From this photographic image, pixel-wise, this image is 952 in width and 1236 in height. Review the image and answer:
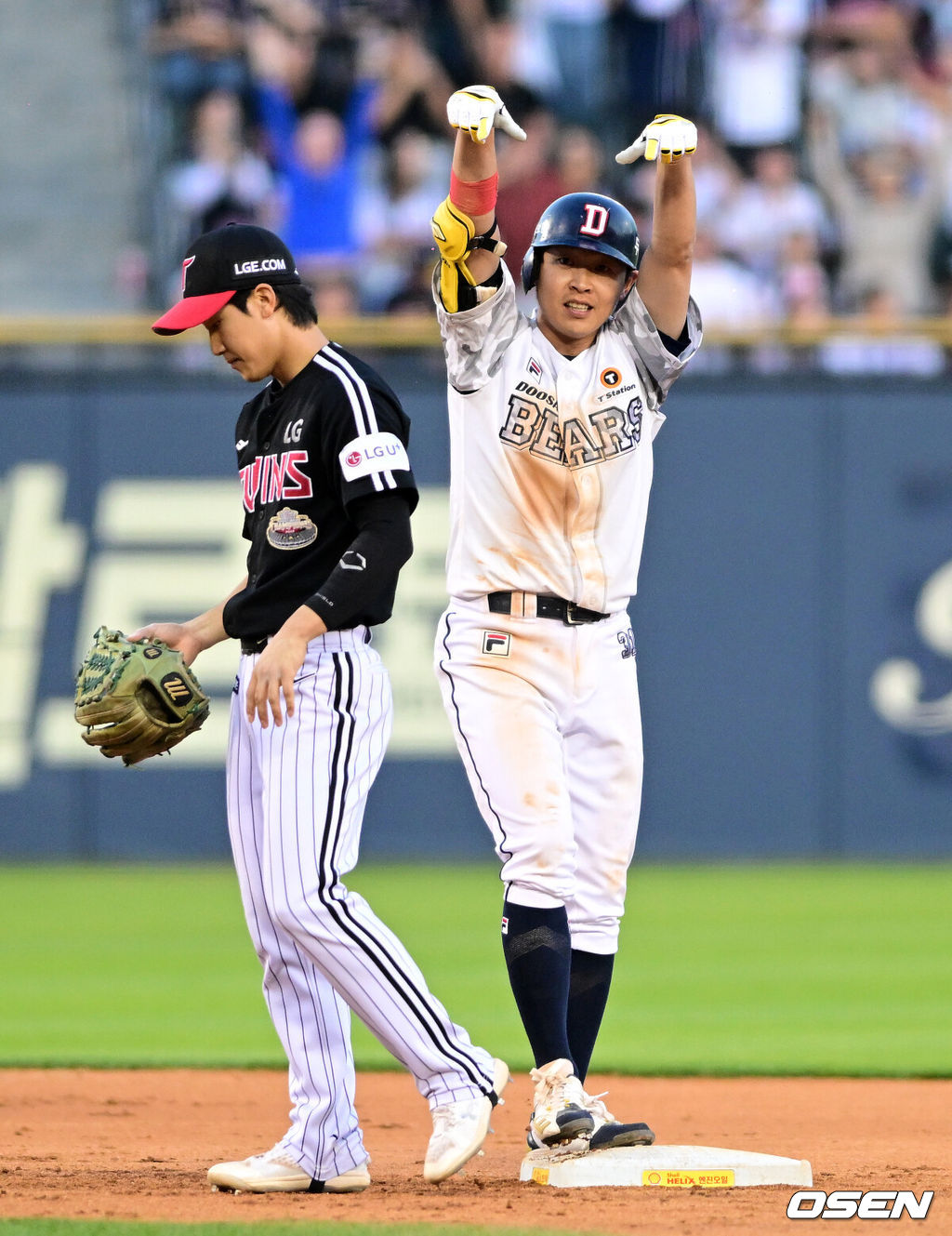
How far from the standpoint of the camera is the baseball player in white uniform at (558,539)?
14.4 ft

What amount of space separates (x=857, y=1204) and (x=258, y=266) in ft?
7.43

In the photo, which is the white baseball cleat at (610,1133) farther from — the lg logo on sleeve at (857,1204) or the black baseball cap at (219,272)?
the black baseball cap at (219,272)

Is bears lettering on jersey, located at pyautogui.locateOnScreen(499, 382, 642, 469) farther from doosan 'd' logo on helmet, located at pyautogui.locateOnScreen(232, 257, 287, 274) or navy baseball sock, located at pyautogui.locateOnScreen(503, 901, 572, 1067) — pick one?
navy baseball sock, located at pyautogui.locateOnScreen(503, 901, 572, 1067)

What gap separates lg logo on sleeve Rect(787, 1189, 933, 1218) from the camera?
12.8 feet

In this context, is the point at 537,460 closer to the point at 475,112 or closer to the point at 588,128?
the point at 475,112

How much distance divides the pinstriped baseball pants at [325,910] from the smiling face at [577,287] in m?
0.88

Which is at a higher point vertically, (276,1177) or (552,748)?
(552,748)

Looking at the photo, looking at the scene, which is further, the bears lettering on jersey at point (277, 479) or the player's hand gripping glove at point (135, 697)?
the player's hand gripping glove at point (135, 697)

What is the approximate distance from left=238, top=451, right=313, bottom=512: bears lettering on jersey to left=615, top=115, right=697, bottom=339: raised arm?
3.18 ft

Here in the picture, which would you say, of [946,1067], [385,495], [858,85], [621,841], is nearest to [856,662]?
[858,85]

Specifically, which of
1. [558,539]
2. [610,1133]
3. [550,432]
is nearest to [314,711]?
[558,539]

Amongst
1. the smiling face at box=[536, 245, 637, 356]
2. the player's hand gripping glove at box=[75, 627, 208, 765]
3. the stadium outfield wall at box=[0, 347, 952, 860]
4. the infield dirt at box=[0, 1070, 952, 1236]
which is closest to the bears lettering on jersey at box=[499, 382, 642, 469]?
the smiling face at box=[536, 245, 637, 356]

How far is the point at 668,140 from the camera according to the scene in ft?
14.3

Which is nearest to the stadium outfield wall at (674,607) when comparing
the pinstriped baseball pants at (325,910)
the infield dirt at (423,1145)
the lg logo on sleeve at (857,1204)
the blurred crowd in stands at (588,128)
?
the blurred crowd in stands at (588,128)
